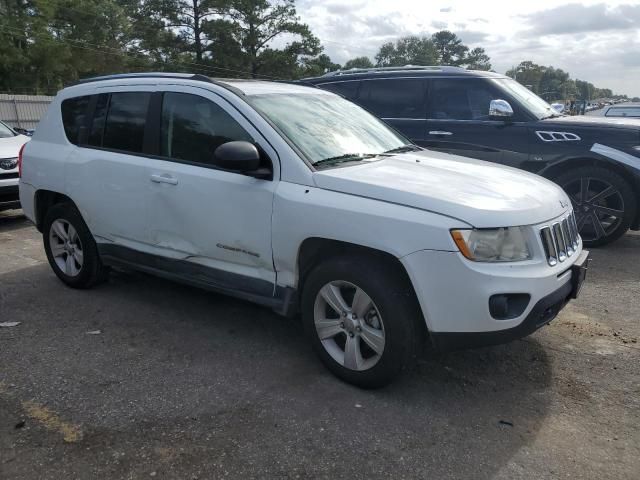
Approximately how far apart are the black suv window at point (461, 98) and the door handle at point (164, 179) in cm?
416

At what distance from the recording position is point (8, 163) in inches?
308

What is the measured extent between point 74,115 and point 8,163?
3761mm

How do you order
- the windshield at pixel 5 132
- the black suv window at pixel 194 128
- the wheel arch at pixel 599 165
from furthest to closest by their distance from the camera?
the windshield at pixel 5 132, the wheel arch at pixel 599 165, the black suv window at pixel 194 128

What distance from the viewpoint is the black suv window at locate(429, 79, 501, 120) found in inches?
266

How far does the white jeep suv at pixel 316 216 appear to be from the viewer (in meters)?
2.87

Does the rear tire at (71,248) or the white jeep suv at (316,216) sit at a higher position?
the white jeep suv at (316,216)

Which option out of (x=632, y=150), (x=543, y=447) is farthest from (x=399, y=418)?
(x=632, y=150)

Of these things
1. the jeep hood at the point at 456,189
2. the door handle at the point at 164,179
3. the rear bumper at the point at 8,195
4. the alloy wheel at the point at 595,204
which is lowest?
the rear bumper at the point at 8,195

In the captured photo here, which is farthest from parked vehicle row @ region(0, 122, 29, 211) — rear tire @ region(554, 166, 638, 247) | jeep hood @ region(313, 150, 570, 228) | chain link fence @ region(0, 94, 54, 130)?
chain link fence @ region(0, 94, 54, 130)

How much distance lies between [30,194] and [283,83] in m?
2.59

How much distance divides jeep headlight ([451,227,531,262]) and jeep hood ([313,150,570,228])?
1.7 inches

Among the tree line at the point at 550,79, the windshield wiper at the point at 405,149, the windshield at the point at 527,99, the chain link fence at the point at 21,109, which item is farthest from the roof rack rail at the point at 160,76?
the tree line at the point at 550,79

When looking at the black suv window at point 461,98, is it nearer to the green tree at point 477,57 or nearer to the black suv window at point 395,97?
the black suv window at point 395,97

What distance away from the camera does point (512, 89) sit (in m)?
6.85
